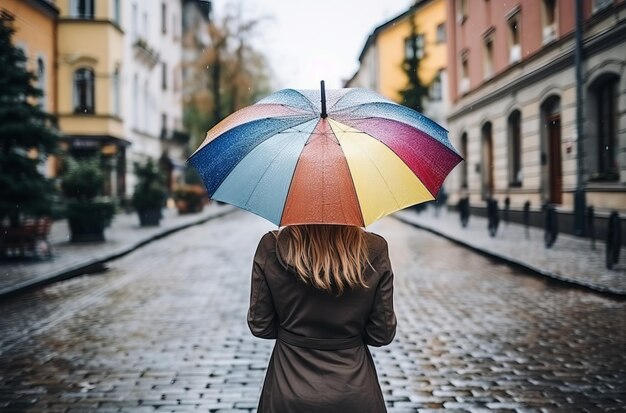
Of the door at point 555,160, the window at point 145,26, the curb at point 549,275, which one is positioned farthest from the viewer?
the window at point 145,26

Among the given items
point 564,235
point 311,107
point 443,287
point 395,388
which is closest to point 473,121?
point 564,235

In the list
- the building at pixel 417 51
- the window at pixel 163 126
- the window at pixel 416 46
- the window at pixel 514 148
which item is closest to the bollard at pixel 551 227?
the window at pixel 514 148

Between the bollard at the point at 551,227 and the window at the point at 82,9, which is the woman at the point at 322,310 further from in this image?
the window at the point at 82,9

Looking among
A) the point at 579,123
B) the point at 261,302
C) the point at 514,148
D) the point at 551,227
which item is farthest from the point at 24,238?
the point at 514,148

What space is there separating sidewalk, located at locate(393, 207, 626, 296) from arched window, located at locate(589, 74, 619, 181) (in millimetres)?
1745

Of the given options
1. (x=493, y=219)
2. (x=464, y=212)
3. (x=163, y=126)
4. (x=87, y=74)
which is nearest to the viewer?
(x=493, y=219)

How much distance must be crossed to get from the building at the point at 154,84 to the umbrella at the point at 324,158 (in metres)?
26.5

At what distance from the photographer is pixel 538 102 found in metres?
18.8

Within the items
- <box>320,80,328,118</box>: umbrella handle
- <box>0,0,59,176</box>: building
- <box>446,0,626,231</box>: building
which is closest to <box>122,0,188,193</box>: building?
<box>0,0,59,176</box>: building

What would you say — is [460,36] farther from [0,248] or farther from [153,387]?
[153,387]

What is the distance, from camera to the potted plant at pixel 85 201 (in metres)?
15.8

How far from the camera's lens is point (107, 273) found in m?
11.1

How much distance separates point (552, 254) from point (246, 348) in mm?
8525

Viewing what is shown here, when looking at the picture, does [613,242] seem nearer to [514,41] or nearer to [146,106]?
[514,41]
